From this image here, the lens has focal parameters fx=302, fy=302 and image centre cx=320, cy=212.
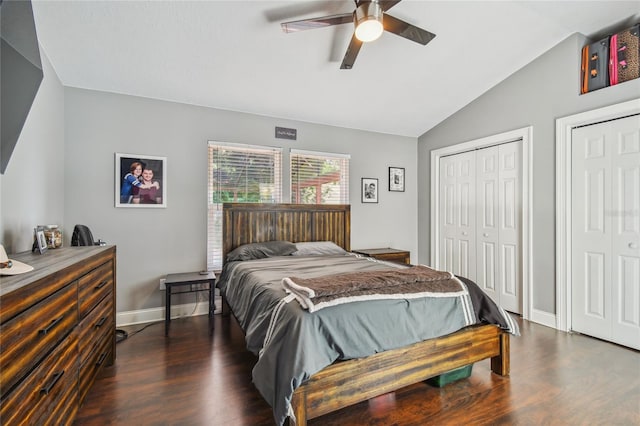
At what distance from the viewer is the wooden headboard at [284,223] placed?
3619 millimetres

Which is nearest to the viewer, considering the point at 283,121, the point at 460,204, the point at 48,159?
the point at 48,159

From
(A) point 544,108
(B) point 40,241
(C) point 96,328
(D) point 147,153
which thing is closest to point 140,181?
(D) point 147,153

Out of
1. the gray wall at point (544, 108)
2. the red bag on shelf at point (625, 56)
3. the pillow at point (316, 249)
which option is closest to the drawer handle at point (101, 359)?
the pillow at point (316, 249)

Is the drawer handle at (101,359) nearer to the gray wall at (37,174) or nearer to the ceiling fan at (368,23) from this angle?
the gray wall at (37,174)

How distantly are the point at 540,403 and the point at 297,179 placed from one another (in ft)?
10.5

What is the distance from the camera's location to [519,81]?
348 centimetres

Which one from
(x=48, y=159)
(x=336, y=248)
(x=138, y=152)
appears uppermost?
(x=138, y=152)

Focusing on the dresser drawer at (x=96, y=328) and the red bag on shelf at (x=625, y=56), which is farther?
the red bag on shelf at (x=625, y=56)

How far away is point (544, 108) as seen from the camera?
10.7 ft

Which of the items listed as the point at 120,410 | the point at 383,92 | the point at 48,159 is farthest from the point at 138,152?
the point at 383,92

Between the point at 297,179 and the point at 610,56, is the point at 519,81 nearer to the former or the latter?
the point at 610,56

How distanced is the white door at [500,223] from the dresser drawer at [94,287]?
4072 mm

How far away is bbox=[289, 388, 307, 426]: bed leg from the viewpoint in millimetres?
1476

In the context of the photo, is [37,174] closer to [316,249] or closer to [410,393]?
[316,249]
